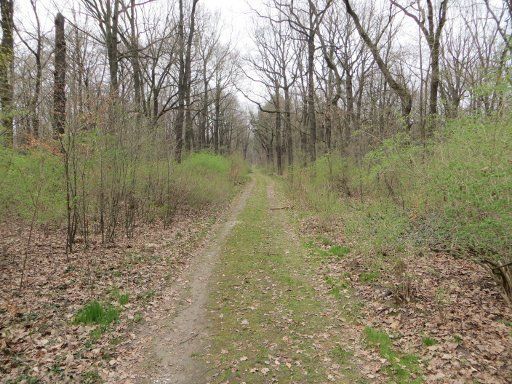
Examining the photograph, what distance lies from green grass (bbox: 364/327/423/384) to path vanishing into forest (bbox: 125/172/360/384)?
376 millimetres

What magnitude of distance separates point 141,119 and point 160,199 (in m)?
2.92

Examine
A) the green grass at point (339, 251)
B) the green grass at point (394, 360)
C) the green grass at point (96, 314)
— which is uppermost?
the green grass at point (339, 251)

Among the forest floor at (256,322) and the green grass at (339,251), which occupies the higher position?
the green grass at (339,251)

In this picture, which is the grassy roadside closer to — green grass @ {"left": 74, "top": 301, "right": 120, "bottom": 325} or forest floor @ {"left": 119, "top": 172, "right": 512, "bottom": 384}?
forest floor @ {"left": 119, "top": 172, "right": 512, "bottom": 384}

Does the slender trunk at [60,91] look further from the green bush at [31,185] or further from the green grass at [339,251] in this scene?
the green grass at [339,251]

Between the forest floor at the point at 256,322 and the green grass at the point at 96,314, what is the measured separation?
139 mm

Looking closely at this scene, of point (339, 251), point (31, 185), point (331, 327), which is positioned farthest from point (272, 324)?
point (31, 185)

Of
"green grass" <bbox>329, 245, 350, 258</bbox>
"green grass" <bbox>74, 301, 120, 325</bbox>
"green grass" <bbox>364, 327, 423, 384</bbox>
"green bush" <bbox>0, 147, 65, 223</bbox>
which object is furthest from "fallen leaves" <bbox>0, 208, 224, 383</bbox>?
"green grass" <bbox>329, 245, 350, 258</bbox>

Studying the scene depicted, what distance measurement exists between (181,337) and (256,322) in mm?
1230

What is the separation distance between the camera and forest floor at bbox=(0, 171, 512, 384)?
4270 millimetres

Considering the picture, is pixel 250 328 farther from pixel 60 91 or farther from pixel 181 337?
pixel 60 91

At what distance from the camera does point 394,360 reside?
175 inches

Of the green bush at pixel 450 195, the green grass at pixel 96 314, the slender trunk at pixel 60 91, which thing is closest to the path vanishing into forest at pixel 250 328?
the green grass at pixel 96 314

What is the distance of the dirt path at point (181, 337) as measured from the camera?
14.1ft
